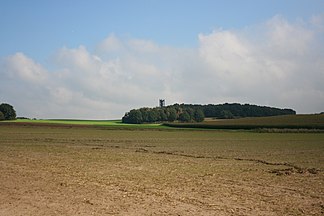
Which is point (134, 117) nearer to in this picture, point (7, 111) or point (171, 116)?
point (171, 116)

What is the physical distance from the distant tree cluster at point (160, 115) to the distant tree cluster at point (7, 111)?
3804 cm

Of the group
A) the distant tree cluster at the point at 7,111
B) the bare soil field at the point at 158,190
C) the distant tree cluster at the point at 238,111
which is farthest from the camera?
the distant tree cluster at the point at 238,111

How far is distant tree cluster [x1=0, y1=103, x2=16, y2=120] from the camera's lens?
109 metres

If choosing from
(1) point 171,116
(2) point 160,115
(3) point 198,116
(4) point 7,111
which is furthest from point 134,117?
(4) point 7,111

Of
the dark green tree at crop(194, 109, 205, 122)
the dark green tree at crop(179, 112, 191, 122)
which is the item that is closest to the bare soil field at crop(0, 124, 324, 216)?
the dark green tree at crop(179, 112, 191, 122)

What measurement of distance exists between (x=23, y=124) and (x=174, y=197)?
85.8 m

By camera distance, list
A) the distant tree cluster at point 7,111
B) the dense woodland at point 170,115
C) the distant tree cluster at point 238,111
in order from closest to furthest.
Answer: the distant tree cluster at point 7,111
the dense woodland at point 170,115
the distant tree cluster at point 238,111

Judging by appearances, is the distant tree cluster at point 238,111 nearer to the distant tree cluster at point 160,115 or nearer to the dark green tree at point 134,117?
the distant tree cluster at point 160,115

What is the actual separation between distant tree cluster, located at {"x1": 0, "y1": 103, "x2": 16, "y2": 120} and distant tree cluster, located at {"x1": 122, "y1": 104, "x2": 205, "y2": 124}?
125 ft

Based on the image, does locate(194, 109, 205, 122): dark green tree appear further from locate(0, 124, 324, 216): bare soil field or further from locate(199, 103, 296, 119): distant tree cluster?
locate(0, 124, 324, 216): bare soil field

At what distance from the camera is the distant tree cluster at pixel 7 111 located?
109119 mm

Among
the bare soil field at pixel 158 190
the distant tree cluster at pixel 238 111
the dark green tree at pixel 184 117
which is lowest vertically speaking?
the bare soil field at pixel 158 190

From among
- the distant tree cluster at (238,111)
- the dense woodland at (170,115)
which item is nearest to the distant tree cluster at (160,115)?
the dense woodland at (170,115)

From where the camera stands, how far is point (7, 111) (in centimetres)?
10950
